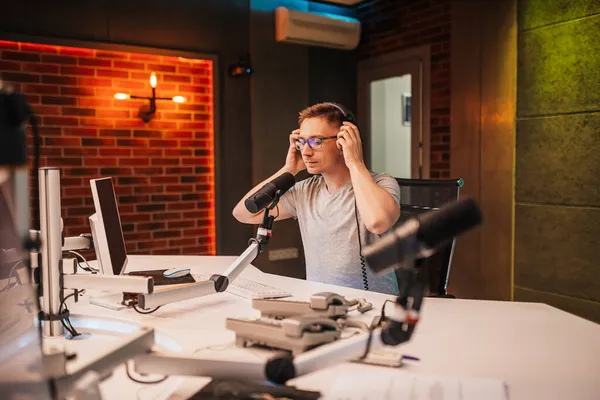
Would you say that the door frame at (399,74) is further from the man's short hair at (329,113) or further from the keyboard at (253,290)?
the keyboard at (253,290)

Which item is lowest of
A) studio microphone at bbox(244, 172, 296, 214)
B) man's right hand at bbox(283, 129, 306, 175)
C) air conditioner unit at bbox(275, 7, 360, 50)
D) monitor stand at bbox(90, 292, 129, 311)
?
monitor stand at bbox(90, 292, 129, 311)

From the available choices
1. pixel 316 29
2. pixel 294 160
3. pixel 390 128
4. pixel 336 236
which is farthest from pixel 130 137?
pixel 390 128

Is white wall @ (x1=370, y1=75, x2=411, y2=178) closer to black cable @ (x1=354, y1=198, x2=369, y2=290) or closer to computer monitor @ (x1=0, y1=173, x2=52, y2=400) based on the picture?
black cable @ (x1=354, y1=198, x2=369, y2=290)

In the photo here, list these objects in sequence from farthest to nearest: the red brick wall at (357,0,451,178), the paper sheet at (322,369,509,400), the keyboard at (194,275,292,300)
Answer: the red brick wall at (357,0,451,178)
the keyboard at (194,275,292,300)
the paper sheet at (322,369,509,400)

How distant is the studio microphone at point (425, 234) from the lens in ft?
2.62

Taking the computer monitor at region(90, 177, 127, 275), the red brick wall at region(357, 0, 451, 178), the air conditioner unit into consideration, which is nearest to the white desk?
the computer monitor at region(90, 177, 127, 275)

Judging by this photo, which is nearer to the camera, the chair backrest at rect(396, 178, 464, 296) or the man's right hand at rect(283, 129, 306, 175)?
the chair backrest at rect(396, 178, 464, 296)

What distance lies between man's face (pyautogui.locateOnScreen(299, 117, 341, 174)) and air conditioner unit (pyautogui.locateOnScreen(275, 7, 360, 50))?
8.37 ft

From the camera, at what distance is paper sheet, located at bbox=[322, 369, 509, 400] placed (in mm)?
1001

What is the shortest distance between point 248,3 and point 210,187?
1.55 meters

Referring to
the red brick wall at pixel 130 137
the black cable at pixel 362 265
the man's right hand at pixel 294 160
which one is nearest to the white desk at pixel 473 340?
the black cable at pixel 362 265

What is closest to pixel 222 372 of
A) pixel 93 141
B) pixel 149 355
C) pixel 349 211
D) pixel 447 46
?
pixel 149 355

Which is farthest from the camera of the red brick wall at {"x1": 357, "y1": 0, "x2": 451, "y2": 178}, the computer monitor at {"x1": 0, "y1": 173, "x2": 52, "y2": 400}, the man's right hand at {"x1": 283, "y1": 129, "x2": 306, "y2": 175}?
the red brick wall at {"x1": 357, "y1": 0, "x2": 451, "y2": 178}

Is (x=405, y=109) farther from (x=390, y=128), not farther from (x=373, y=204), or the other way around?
(x=373, y=204)
